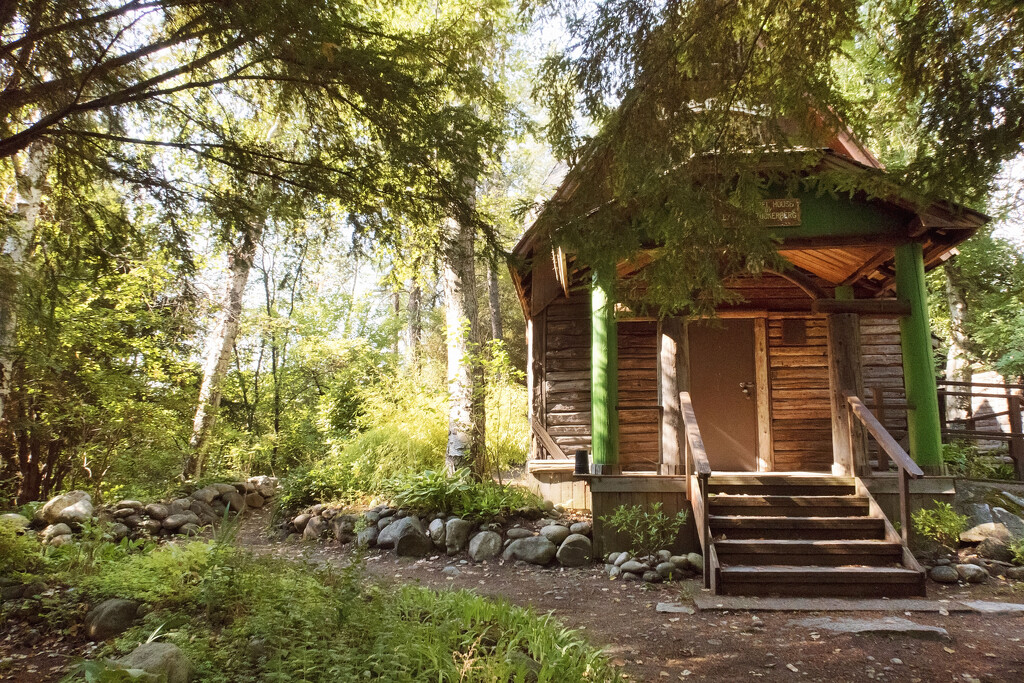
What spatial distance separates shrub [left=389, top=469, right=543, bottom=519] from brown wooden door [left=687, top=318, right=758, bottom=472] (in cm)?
275

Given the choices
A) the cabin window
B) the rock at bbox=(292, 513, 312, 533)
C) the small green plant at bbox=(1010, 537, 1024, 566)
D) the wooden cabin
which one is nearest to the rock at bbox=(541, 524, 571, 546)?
the wooden cabin

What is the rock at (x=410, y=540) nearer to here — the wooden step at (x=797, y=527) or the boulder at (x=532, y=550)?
the boulder at (x=532, y=550)

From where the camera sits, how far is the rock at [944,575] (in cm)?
629

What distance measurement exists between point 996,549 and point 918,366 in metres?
2.03

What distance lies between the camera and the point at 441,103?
13.9 feet

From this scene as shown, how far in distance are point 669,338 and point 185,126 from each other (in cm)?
532

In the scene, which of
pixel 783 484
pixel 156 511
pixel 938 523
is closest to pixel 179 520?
pixel 156 511

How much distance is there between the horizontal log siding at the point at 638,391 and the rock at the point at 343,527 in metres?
3.91

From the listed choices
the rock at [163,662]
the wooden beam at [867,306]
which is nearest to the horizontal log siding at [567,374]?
the wooden beam at [867,306]

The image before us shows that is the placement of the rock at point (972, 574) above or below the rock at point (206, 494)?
below

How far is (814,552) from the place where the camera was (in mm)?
6172

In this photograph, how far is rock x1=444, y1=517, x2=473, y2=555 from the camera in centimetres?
786

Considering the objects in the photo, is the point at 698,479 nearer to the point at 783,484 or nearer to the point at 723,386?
the point at 783,484

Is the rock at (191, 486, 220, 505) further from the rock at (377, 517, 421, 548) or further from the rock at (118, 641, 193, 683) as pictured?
the rock at (118, 641, 193, 683)
